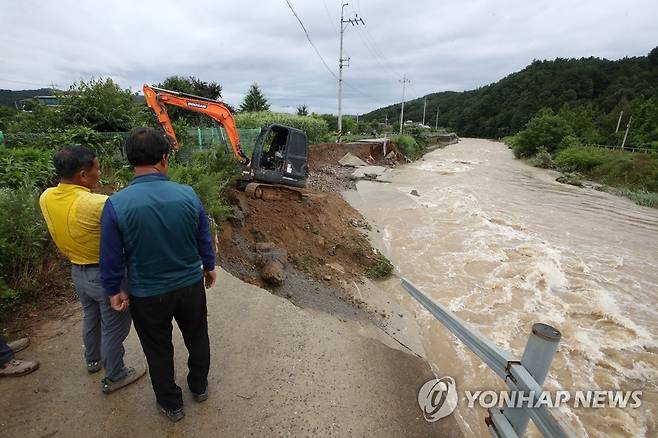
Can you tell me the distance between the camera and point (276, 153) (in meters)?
9.82

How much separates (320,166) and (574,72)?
8211cm

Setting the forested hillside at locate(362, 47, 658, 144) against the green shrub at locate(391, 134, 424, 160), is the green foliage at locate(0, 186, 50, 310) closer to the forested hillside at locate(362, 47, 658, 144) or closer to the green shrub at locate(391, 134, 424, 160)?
the green shrub at locate(391, 134, 424, 160)

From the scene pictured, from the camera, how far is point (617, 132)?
36594 mm

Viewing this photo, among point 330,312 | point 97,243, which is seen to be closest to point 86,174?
point 97,243

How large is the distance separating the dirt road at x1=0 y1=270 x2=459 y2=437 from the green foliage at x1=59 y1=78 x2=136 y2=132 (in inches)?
330

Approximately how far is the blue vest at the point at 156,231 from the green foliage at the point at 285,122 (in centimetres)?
1946

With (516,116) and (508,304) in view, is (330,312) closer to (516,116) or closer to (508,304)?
(508,304)

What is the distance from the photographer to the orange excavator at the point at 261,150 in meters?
8.49

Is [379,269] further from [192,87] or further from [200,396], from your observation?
[192,87]

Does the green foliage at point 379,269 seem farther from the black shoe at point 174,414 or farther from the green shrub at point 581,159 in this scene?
the green shrub at point 581,159

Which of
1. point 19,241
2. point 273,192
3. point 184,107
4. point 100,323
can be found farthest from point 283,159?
point 100,323

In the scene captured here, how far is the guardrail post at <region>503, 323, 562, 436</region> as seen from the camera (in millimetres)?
1451

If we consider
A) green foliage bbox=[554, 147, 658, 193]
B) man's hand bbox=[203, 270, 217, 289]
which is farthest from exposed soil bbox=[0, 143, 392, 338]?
green foliage bbox=[554, 147, 658, 193]

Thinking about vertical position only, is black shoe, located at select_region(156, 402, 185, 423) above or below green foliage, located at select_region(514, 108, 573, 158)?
below
